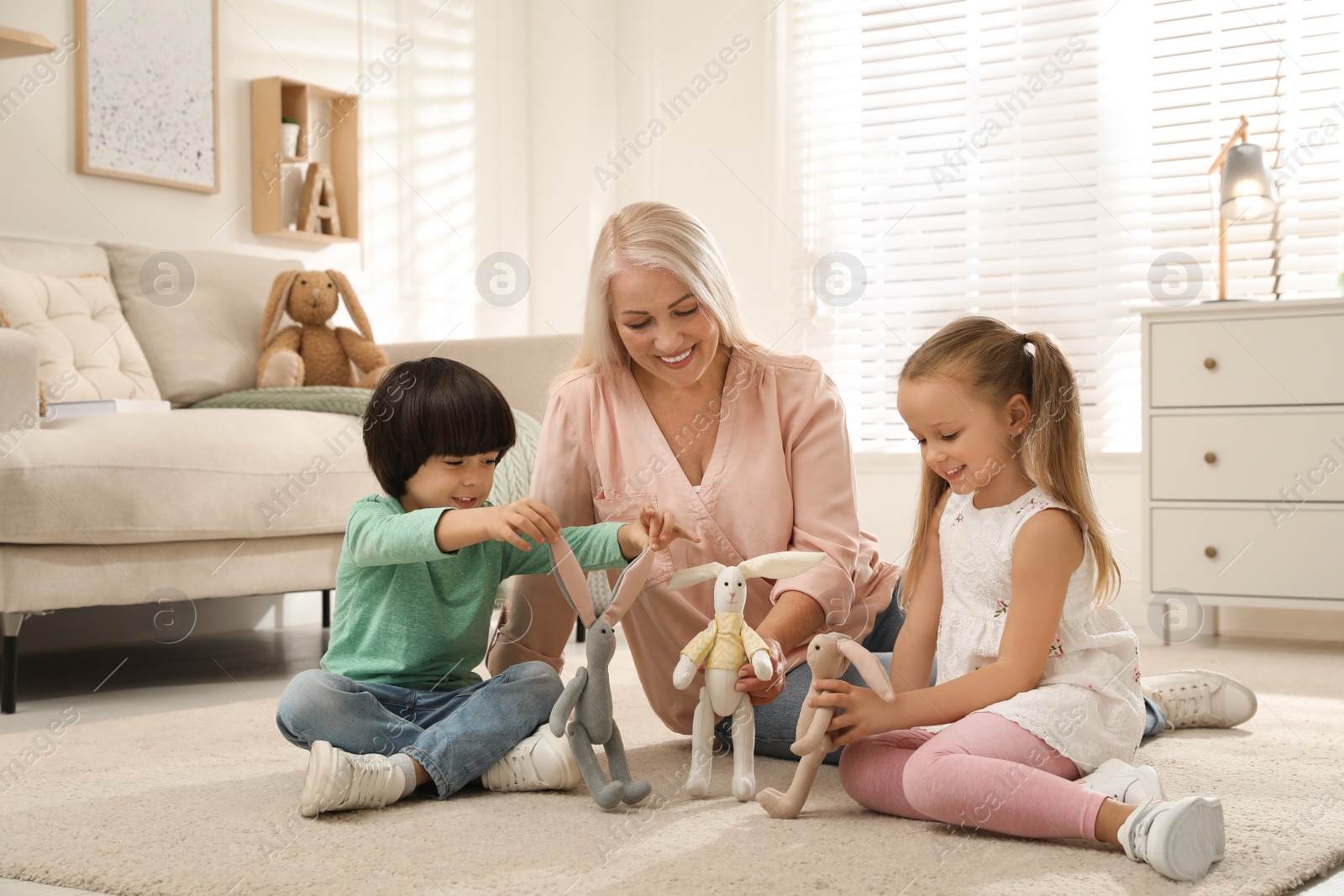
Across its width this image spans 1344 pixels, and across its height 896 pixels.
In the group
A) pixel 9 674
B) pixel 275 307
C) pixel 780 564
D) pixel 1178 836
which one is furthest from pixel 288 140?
pixel 1178 836

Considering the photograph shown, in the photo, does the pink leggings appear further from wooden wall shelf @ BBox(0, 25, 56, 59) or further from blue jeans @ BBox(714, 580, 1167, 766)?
wooden wall shelf @ BBox(0, 25, 56, 59)

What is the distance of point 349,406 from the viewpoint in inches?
98.2

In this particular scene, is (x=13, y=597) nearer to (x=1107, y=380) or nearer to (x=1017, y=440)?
(x=1017, y=440)

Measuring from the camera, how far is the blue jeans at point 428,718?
1.35m

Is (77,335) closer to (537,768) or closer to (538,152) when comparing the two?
(537,768)

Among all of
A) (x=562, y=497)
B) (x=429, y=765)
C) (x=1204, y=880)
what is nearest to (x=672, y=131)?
(x=562, y=497)

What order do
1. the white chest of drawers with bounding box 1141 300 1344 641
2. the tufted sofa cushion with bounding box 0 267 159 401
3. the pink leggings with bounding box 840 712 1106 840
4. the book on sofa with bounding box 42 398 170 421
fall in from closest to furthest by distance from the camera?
1. the pink leggings with bounding box 840 712 1106 840
2. the book on sofa with bounding box 42 398 170 421
3. the tufted sofa cushion with bounding box 0 267 159 401
4. the white chest of drawers with bounding box 1141 300 1344 641

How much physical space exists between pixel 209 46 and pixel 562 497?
2211 millimetres

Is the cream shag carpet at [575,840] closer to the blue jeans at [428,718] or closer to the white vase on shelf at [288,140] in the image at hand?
the blue jeans at [428,718]

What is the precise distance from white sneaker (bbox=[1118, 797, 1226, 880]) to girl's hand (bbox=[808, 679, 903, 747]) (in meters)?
0.26

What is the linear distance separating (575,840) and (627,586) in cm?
27

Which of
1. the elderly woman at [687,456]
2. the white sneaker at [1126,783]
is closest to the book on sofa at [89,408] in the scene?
the elderly woman at [687,456]

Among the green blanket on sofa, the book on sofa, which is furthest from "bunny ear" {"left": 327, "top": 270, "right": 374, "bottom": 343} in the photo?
the book on sofa

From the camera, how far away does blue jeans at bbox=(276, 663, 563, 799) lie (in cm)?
135
